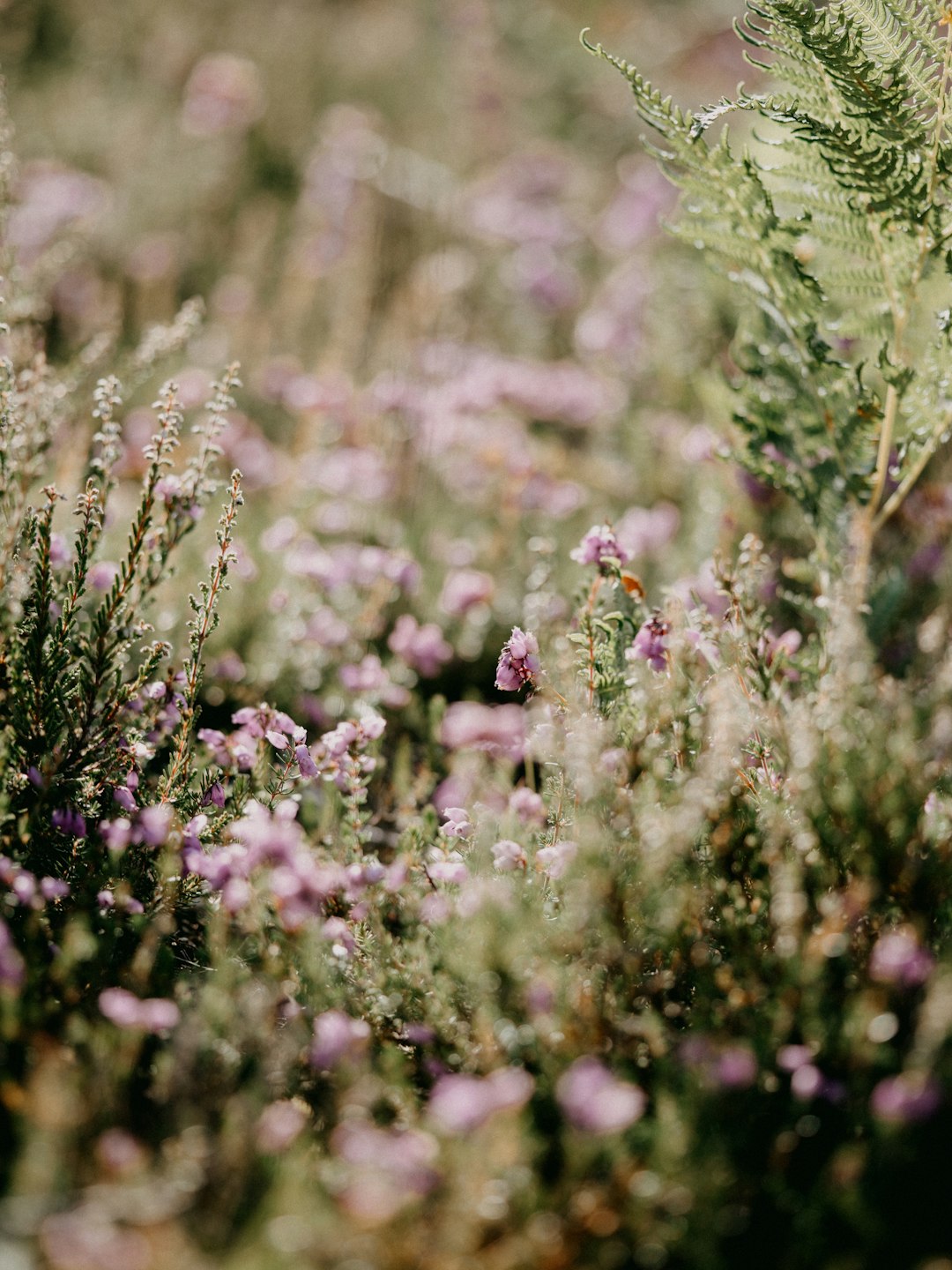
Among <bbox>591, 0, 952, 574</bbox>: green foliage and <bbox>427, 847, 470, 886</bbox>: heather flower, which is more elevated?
<bbox>591, 0, 952, 574</bbox>: green foliage

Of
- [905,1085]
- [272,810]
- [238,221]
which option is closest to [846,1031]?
[905,1085]

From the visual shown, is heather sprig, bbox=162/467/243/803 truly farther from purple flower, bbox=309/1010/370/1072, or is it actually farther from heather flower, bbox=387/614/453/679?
heather flower, bbox=387/614/453/679

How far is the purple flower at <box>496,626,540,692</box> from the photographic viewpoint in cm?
179

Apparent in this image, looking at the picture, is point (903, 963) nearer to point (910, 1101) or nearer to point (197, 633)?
point (910, 1101)

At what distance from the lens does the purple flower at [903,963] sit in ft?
4.17

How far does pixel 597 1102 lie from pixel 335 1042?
388 mm

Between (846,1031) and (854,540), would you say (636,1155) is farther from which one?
(854,540)

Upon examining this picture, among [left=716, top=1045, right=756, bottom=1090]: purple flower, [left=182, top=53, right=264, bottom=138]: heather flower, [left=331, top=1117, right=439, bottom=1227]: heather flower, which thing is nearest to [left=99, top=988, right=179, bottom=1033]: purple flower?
[left=331, top=1117, right=439, bottom=1227]: heather flower

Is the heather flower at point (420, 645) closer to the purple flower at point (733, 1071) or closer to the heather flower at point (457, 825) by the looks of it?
the heather flower at point (457, 825)

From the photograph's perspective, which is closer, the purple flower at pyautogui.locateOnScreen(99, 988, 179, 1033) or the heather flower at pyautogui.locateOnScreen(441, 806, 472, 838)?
the purple flower at pyautogui.locateOnScreen(99, 988, 179, 1033)

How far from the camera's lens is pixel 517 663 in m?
1.81

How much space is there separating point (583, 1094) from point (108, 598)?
115 centimetres

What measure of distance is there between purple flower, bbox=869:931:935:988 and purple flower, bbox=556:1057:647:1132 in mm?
392

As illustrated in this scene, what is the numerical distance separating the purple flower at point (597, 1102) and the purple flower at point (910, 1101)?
0.31 metres
